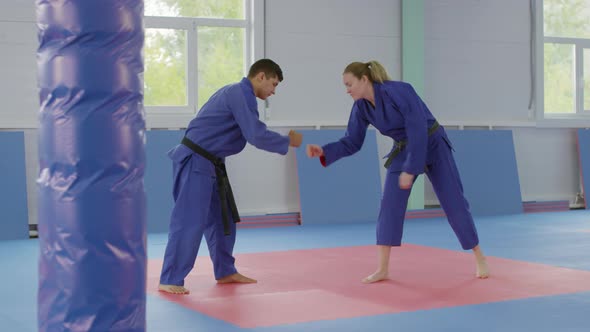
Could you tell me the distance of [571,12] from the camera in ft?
37.9

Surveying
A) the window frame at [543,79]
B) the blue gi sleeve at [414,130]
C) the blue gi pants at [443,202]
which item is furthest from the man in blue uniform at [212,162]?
the window frame at [543,79]

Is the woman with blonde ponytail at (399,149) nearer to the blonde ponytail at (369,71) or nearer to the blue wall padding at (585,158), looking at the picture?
the blonde ponytail at (369,71)

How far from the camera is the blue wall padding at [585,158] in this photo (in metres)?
11.3

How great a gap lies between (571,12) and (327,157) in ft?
25.0

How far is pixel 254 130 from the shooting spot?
4.77 meters

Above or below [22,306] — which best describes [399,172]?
above

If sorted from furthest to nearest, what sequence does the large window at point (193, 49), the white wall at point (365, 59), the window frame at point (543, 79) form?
the window frame at point (543, 79)
the large window at point (193, 49)
the white wall at point (365, 59)

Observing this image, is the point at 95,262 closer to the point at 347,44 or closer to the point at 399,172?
the point at 399,172

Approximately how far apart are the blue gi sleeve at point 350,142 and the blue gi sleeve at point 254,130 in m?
0.57

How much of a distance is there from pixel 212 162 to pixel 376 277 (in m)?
1.35

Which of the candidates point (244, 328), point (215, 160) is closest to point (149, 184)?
point (215, 160)

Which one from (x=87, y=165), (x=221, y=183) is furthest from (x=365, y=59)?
(x=87, y=165)

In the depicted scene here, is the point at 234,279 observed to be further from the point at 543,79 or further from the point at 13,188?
the point at 543,79

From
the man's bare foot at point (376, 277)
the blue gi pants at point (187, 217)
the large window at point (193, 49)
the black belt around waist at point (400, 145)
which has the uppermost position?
the large window at point (193, 49)
